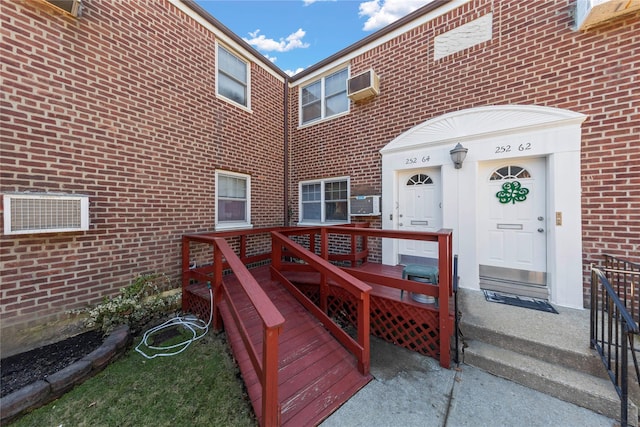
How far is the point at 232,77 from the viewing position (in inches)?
210

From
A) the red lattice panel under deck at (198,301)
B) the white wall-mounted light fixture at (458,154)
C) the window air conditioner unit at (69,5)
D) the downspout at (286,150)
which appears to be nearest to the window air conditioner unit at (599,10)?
the white wall-mounted light fixture at (458,154)

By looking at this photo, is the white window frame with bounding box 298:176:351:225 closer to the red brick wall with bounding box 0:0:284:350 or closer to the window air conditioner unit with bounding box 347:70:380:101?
the window air conditioner unit with bounding box 347:70:380:101

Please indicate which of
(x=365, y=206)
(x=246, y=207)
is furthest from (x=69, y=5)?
(x=365, y=206)

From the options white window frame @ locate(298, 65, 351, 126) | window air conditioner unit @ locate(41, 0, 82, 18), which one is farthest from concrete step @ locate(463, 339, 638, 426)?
window air conditioner unit @ locate(41, 0, 82, 18)

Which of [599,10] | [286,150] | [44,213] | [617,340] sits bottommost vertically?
[617,340]

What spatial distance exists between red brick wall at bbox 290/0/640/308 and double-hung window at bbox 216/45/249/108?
2.94 metres

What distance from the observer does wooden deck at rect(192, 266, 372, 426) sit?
201 centimetres

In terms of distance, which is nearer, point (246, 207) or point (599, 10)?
point (599, 10)

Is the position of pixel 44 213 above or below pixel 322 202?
below

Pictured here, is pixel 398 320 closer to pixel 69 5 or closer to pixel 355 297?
pixel 355 297

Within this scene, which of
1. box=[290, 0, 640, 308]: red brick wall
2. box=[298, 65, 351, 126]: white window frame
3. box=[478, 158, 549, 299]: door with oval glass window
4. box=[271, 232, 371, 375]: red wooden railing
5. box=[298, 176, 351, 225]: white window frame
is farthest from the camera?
box=[298, 65, 351, 126]: white window frame

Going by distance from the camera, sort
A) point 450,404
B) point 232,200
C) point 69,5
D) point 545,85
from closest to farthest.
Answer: point 450,404, point 69,5, point 545,85, point 232,200

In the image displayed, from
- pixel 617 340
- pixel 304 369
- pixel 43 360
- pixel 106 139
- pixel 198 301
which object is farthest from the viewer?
pixel 198 301

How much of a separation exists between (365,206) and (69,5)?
5.48 meters
